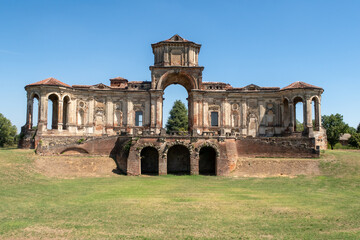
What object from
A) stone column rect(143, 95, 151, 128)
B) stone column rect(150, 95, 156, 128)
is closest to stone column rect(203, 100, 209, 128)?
stone column rect(150, 95, 156, 128)

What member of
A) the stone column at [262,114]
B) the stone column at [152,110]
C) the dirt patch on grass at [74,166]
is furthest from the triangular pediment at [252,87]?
the dirt patch on grass at [74,166]

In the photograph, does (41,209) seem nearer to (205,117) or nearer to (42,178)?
(42,178)

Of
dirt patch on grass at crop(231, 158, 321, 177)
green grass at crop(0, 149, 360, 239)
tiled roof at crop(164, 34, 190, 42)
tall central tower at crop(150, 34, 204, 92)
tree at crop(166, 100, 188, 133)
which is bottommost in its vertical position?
green grass at crop(0, 149, 360, 239)

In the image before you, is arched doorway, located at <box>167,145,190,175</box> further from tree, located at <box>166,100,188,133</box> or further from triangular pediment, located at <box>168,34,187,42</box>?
tree, located at <box>166,100,188,133</box>

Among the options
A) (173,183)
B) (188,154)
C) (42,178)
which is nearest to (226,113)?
(188,154)

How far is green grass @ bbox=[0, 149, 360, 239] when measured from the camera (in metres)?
14.6

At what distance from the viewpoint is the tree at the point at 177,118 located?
265ft

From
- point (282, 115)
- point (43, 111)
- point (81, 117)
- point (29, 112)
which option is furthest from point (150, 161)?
point (282, 115)

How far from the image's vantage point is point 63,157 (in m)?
35.7

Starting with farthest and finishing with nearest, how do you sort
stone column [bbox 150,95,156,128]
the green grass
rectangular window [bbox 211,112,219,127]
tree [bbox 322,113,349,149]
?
tree [bbox 322,113,349,149], rectangular window [bbox 211,112,219,127], stone column [bbox 150,95,156,128], the green grass

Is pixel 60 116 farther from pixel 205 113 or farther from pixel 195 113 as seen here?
pixel 205 113

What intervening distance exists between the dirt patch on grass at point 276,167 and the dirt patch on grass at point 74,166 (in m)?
14.2

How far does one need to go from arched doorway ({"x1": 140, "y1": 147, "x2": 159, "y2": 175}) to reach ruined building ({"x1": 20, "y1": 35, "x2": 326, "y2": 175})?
0.12 m

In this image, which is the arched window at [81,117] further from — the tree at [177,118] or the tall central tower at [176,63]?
the tree at [177,118]
